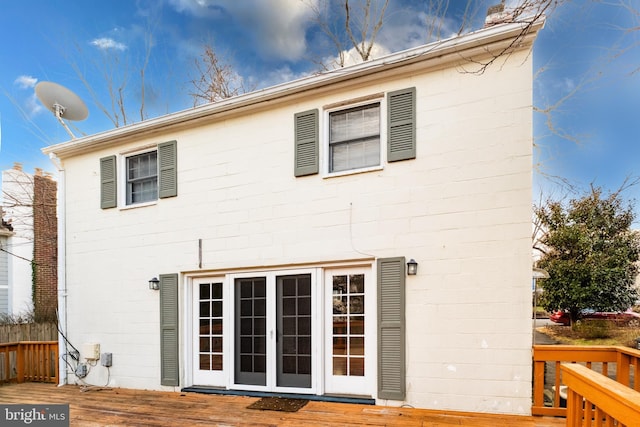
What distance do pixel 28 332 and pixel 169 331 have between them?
5.29 metres

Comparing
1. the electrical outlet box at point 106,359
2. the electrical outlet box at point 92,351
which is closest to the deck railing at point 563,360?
the electrical outlet box at point 106,359

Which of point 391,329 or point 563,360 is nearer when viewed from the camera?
point 563,360

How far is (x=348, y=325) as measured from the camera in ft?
16.3

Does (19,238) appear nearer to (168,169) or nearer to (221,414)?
(168,169)

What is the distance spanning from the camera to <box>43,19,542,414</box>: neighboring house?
4.30 metres

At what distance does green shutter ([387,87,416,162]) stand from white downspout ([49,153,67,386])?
611 centimetres

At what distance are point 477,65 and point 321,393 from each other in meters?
4.56

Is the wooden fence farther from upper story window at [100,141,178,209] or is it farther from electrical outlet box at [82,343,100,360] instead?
upper story window at [100,141,178,209]

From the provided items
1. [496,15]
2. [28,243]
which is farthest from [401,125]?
[28,243]

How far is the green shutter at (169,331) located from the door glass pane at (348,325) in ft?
8.41

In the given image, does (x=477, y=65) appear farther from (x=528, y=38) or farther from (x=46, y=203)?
(x=46, y=203)

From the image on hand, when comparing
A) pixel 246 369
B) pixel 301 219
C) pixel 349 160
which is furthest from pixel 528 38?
pixel 246 369

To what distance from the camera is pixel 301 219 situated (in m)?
5.21

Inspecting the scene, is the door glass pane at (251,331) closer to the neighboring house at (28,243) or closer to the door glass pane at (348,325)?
the door glass pane at (348,325)
